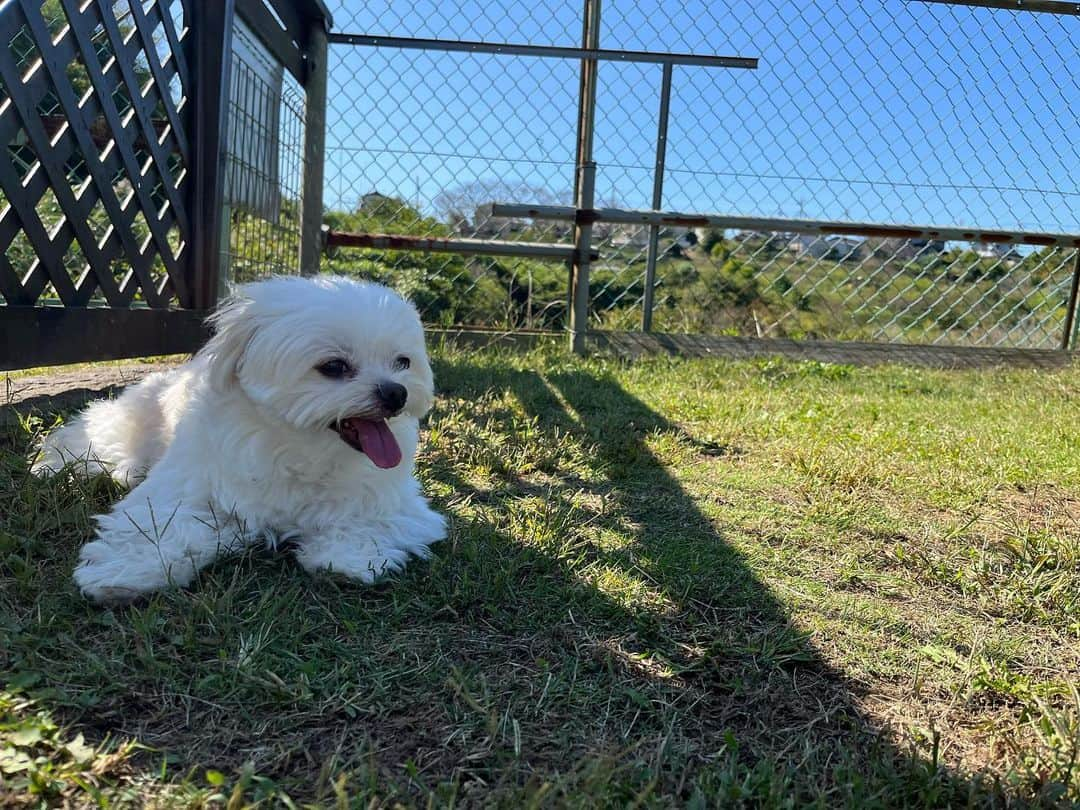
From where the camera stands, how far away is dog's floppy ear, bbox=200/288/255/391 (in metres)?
1.80

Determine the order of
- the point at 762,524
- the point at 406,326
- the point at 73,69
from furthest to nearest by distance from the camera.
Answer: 1. the point at 73,69
2. the point at 762,524
3. the point at 406,326

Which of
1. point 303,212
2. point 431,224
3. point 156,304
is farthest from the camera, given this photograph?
point 431,224

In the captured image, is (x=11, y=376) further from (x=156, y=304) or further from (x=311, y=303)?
(x=311, y=303)

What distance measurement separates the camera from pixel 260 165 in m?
4.38

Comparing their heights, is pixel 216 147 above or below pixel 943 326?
above

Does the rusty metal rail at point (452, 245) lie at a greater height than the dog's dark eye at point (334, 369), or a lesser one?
greater

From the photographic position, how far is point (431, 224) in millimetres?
5500

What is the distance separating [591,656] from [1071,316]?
6174 mm

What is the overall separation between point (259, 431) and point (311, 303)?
0.32 meters

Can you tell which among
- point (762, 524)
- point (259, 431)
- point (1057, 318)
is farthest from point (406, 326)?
point (1057, 318)

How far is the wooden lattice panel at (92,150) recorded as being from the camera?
2.53 m

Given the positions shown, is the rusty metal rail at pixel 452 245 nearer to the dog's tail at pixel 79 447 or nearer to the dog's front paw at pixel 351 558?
the dog's tail at pixel 79 447

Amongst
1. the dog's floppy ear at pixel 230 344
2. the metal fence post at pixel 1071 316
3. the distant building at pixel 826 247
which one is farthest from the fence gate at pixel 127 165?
the metal fence post at pixel 1071 316

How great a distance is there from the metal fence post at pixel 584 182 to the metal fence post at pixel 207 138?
2.38 metres
